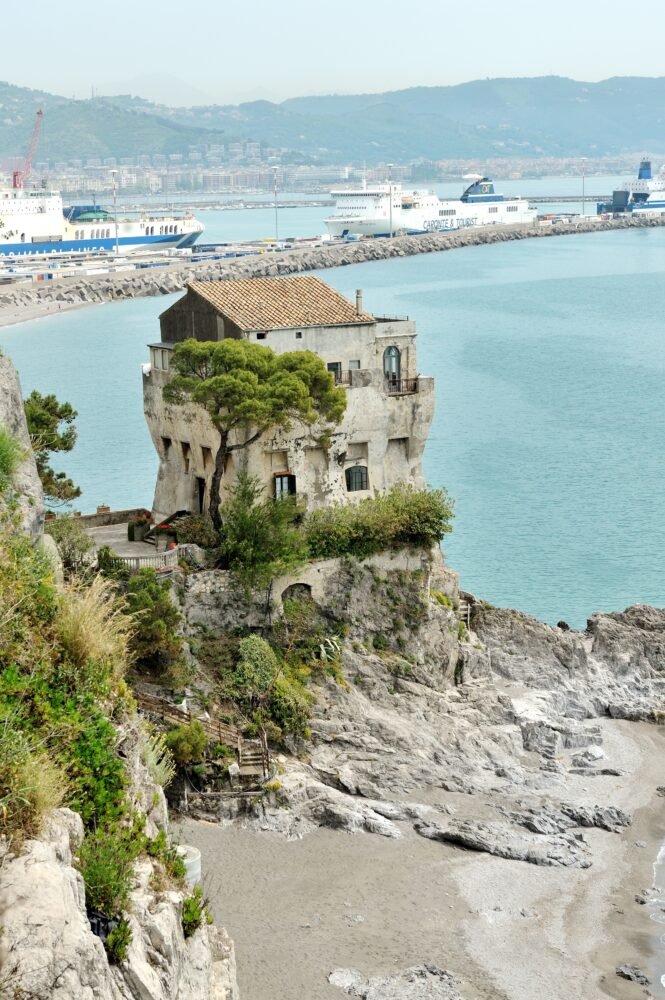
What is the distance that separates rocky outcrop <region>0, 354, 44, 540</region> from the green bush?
21.5ft

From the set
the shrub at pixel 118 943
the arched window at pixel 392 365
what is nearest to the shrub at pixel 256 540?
the arched window at pixel 392 365

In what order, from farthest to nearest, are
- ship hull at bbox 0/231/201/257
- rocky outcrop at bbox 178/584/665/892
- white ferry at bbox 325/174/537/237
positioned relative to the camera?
white ferry at bbox 325/174/537/237 < ship hull at bbox 0/231/201/257 < rocky outcrop at bbox 178/584/665/892

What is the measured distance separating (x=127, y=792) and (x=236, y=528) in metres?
10.4

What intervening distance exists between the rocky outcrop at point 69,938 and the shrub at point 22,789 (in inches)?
5.4

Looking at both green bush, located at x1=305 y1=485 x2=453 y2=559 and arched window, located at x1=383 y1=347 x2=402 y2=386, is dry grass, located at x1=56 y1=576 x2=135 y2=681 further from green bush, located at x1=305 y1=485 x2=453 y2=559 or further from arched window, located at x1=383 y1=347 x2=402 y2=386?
arched window, located at x1=383 y1=347 x2=402 y2=386

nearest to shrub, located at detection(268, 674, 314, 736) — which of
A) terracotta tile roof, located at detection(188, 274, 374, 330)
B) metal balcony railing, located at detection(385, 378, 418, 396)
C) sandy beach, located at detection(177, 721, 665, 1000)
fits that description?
sandy beach, located at detection(177, 721, 665, 1000)

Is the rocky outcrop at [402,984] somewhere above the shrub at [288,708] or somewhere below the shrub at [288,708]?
below

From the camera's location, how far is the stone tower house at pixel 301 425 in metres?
22.4

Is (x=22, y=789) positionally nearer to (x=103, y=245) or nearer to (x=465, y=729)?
(x=465, y=729)

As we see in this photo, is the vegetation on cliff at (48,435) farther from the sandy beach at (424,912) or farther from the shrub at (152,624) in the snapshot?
the sandy beach at (424,912)

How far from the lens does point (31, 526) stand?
1528 centimetres

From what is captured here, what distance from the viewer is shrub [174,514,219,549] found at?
2183cm

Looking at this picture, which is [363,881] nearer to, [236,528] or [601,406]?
[236,528]

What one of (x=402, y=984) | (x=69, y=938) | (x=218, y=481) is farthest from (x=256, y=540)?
(x=69, y=938)
